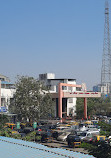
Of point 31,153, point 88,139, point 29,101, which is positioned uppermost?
point 29,101

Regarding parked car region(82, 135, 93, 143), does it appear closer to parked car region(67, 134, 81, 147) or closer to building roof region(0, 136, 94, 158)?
parked car region(67, 134, 81, 147)

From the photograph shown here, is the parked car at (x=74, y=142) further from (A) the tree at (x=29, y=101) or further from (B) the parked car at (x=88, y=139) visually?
(A) the tree at (x=29, y=101)

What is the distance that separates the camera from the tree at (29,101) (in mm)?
45125

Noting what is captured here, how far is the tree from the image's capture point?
45.1m

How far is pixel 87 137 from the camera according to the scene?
31562 mm

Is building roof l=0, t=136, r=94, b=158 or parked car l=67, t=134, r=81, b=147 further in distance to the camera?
parked car l=67, t=134, r=81, b=147

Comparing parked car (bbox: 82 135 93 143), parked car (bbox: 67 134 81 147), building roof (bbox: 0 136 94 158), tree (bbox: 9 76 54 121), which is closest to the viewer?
building roof (bbox: 0 136 94 158)

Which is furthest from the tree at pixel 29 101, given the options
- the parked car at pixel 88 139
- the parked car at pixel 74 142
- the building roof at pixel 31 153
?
the building roof at pixel 31 153

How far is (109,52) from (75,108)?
29.3 m

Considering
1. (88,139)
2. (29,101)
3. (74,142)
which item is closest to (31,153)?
(74,142)

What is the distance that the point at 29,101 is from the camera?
45156 millimetres

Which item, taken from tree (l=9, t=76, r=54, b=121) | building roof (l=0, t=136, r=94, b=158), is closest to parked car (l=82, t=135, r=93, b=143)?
tree (l=9, t=76, r=54, b=121)

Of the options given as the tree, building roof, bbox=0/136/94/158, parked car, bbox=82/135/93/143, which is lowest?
parked car, bbox=82/135/93/143

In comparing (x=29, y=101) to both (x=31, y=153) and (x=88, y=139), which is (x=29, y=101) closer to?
(x=88, y=139)
